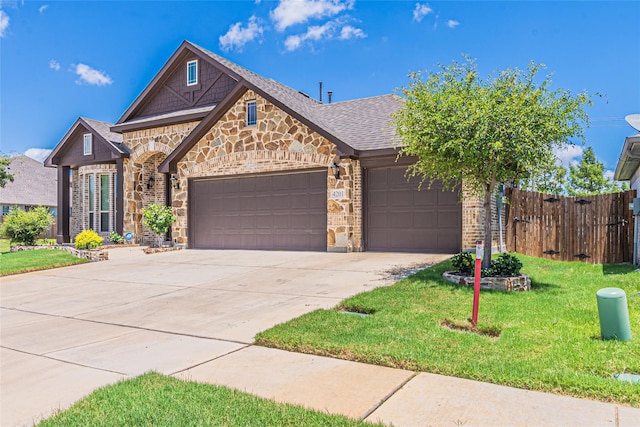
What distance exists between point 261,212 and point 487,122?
934 cm

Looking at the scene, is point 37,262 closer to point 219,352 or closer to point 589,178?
point 219,352

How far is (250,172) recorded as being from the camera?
52.2ft

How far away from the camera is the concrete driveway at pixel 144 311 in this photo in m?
4.68

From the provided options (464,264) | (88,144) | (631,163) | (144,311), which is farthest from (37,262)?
(631,163)

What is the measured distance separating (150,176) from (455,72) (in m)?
15.0

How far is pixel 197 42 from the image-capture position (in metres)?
19.6

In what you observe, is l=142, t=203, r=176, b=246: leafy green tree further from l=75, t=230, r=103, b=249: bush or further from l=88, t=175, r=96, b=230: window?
l=88, t=175, r=96, b=230: window

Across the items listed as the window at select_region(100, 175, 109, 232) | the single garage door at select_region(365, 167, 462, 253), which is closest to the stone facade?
the window at select_region(100, 175, 109, 232)

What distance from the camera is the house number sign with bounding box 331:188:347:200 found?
14.1m

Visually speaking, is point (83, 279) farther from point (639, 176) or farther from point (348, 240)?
point (639, 176)

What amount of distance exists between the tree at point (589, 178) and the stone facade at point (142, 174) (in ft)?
84.7

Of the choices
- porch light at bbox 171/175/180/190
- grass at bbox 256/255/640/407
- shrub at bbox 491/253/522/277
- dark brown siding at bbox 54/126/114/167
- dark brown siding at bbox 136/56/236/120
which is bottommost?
grass at bbox 256/255/640/407

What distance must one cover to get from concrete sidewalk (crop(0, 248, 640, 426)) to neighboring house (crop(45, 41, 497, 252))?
285cm

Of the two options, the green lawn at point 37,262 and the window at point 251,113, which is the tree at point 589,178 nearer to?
the window at point 251,113
